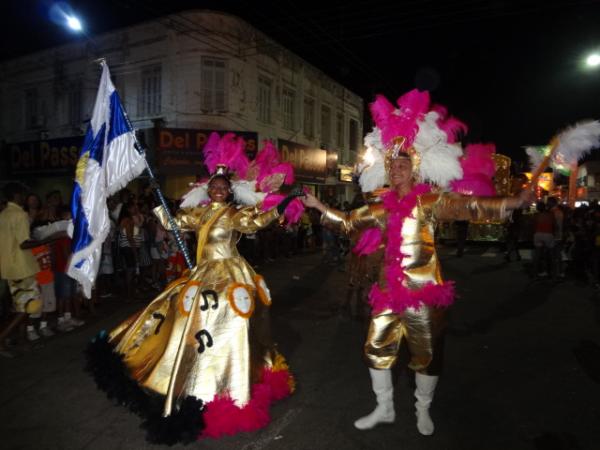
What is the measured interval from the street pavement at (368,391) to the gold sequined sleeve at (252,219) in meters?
1.51

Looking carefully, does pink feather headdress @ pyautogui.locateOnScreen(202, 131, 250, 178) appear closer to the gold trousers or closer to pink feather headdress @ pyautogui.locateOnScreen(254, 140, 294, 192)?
pink feather headdress @ pyautogui.locateOnScreen(254, 140, 294, 192)

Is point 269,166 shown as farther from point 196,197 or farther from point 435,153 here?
point 435,153

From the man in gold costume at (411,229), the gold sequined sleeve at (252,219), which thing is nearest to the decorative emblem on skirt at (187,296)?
the gold sequined sleeve at (252,219)

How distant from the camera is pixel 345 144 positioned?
27047 mm

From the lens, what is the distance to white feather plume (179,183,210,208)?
13.7 feet

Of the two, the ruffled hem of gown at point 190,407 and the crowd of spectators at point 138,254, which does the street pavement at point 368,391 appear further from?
the crowd of spectators at point 138,254

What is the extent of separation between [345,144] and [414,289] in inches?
968

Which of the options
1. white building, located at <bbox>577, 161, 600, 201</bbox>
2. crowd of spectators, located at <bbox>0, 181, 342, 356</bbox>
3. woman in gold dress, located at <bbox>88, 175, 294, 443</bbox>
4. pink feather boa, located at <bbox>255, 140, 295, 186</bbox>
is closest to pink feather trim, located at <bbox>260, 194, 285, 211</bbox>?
woman in gold dress, located at <bbox>88, 175, 294, 443</bbox>

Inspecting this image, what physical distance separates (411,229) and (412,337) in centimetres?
77

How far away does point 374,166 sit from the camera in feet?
12.2

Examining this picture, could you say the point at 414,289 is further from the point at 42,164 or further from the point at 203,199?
the point at 42,164

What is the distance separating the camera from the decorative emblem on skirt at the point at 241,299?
349 centimetres

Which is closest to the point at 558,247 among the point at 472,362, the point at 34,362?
the point at 472,362

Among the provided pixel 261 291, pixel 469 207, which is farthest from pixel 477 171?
pixel 261 291
